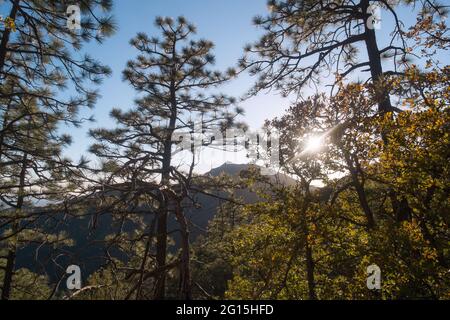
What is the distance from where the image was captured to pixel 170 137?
912cm

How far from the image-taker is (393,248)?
3363 mm

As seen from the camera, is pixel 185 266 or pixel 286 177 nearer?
pixel 185 266

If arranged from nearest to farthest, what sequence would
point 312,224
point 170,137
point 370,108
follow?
1. point 312,224
2. point 370,108
3. point 170,137

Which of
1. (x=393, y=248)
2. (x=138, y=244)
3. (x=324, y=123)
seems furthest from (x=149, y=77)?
(x=393, y=248)

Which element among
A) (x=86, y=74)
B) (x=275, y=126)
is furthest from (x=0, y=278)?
(x=275, y=126)

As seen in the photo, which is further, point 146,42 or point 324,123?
point 146,42
